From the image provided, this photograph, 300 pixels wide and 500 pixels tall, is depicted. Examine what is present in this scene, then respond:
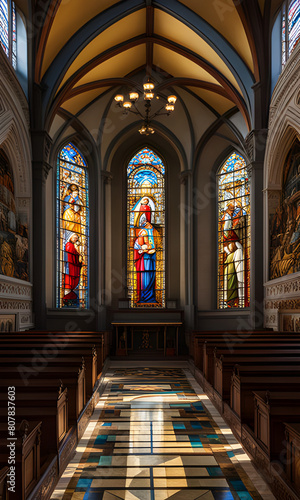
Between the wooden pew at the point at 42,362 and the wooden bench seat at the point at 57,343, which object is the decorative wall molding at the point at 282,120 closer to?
the wooden bench seat at the point at 57,343

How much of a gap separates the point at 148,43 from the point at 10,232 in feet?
25.3

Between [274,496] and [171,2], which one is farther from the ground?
[171,2]

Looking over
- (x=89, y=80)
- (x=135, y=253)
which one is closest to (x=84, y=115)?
(x=89, y=80)

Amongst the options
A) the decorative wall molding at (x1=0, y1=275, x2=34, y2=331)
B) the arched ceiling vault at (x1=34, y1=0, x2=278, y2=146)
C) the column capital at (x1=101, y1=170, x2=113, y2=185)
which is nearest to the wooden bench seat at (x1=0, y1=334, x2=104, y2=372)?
the decorative wall molding at (x1=0, y1=275, x2=34, y2=331)

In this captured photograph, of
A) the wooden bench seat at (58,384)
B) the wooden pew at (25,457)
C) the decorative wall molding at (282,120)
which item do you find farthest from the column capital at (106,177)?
the wooden pew at (25,457)

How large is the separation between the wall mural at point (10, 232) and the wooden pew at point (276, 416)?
25.4ft

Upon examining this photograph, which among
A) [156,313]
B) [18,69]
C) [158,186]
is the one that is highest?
[18,69]

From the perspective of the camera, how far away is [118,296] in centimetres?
1769

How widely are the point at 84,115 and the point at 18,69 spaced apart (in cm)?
435

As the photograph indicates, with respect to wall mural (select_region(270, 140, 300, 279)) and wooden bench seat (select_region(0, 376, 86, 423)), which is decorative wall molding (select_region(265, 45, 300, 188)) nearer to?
wall mural (select_region(270, 140, 300, 279))

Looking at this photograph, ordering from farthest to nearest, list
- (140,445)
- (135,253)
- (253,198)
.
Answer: (135,253) < (253,198) < (140,445)

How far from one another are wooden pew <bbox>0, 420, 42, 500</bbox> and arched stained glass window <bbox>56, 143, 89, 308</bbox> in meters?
12.9

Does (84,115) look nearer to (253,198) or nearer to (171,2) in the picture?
(171,2)

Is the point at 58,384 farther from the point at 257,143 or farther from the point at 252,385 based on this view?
the point at 257,143
